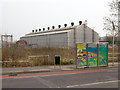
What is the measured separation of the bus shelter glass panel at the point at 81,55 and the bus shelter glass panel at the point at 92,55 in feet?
1.48

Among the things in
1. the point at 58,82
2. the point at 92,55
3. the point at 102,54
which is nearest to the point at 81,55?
the point at 92,55

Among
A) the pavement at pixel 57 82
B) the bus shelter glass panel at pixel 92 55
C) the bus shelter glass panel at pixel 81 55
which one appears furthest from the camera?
the bus shelter glass panel at pixel 92 55

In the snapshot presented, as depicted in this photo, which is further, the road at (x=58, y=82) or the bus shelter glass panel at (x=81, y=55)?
the bus shelter glass panel at (x=81, y=55)

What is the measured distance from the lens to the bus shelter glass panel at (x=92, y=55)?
1459 cm

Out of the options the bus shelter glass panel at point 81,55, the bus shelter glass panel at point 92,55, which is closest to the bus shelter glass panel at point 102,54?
the bus shelter glass panel at point 92,55

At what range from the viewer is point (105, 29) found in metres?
20.0

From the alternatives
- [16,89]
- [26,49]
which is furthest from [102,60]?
[16,89]

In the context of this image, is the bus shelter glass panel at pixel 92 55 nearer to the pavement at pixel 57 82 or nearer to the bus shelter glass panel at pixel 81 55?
the bus shelter glass panel at pixel 81 55

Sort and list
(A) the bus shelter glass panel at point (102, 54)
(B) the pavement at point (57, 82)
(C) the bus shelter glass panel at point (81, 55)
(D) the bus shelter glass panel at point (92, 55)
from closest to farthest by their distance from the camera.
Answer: (B) the pavement at point (57, 82), (C) the bus shelter glass panel at point (81, 55), (D) the bus shelter glass panel at point (92, 55), (A) the bus shelter glass panel at point (102, 54)

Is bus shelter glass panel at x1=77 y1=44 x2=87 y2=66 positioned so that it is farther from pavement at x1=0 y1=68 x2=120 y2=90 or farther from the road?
the road

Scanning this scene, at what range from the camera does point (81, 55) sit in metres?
14.2

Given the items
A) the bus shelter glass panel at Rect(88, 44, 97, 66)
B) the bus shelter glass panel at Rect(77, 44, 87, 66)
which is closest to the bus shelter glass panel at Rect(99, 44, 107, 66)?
the bus shelter glass panel at Rect(88, 44, 97, 66)

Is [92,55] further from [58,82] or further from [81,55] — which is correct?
[58,82]

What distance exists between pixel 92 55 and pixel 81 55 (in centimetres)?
120
